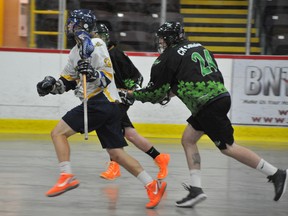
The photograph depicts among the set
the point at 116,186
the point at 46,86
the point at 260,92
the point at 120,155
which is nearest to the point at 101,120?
the point at 120,155

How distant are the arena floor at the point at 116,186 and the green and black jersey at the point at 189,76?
97 centimetres

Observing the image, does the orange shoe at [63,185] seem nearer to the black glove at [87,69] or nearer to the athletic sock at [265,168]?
the black glove at [87,69]

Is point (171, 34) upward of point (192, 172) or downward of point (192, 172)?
upward

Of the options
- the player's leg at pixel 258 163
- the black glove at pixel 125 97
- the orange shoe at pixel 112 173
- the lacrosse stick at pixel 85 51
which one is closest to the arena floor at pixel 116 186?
the orange shoe at pixel 112 173

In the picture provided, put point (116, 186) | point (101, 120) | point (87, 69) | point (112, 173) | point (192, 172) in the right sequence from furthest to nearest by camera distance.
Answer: point (112, 173), point (116, 186), point (192, 172), point (101, 120), point (87, 69)

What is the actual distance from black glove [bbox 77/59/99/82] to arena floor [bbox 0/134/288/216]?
3.62ft

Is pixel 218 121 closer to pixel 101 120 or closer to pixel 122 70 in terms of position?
pixel 101 120

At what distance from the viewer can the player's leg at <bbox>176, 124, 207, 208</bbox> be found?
6.70 meters

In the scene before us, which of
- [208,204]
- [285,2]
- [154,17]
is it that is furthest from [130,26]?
[208,204]

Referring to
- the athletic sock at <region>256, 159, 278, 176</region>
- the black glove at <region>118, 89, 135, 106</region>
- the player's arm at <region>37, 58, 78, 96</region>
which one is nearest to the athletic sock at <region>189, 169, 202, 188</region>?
the athletic sock at <region>256, 159, 278, 176</region>

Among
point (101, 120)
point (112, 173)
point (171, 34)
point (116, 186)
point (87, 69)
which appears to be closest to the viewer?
point (87, 69)

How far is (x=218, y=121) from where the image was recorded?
658 cm

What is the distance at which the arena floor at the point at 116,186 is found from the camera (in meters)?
6.57

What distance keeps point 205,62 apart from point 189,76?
0.66 feet
